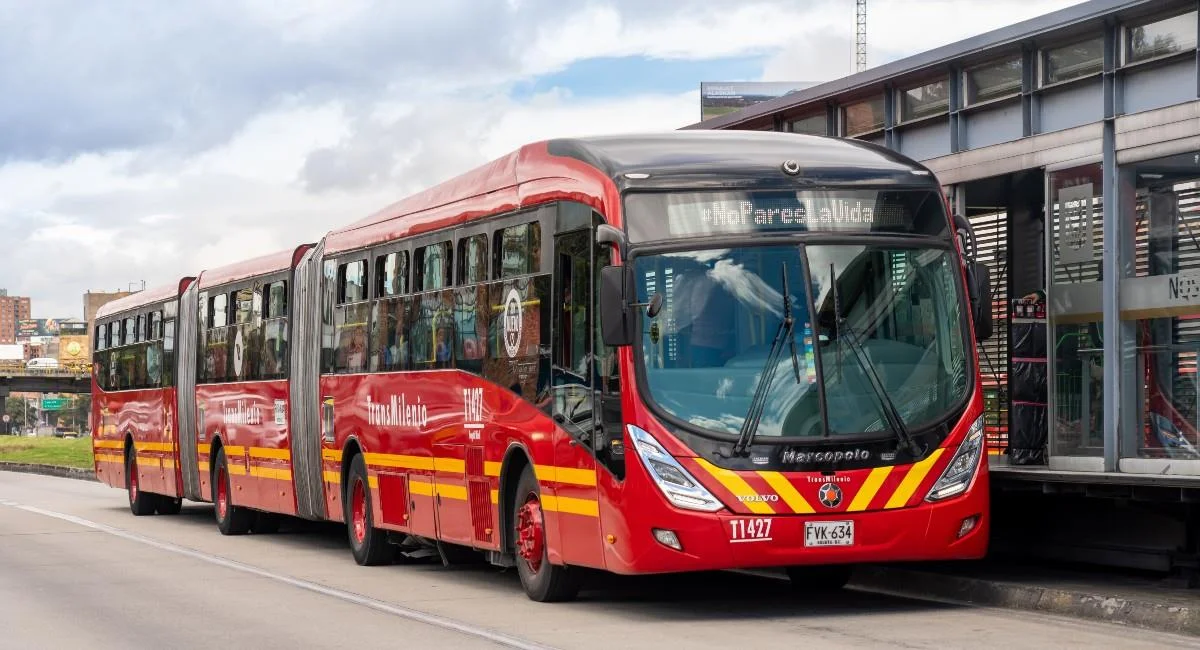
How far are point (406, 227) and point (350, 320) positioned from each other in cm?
217

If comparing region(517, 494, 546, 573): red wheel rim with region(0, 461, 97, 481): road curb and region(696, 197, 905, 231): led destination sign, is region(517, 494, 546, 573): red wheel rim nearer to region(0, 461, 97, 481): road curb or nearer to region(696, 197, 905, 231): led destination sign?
region(696, 197, 905, 231): led destination sign

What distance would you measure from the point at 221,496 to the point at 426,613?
12709 millimetres

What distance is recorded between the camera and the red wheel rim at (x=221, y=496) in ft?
85.3

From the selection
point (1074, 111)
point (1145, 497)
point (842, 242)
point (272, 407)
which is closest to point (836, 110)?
point (1074, 111)

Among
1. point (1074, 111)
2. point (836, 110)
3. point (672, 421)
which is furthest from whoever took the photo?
point (836, 110)

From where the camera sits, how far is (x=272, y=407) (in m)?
23.6

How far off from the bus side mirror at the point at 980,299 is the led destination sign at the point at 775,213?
14.7 inches

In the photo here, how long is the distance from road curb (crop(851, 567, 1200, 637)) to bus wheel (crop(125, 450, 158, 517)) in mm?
17924

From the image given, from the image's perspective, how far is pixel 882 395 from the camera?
42.9ft

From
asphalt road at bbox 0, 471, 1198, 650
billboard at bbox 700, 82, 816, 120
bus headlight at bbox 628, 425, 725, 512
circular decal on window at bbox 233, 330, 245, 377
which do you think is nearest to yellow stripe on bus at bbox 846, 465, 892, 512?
asphalt road at bbox 0, 471, 1198, 650

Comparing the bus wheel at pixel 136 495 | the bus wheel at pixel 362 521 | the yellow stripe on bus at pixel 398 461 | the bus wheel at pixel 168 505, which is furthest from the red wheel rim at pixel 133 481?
the yellow stripe on bus at pixel 398 461

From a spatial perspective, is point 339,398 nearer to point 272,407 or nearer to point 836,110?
point 272,407

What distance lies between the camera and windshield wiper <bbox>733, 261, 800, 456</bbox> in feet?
41.7

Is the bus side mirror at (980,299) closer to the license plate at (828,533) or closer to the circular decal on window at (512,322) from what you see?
the license plate at (828,533)
